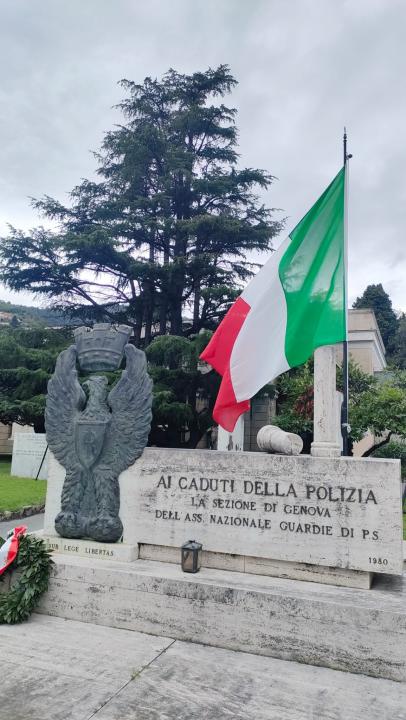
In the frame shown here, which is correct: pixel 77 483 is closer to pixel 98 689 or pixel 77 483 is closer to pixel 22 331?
pixel 98 689

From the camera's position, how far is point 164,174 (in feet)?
66.8

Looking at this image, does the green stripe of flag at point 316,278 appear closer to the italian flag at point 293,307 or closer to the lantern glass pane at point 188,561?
the italian flag at point 293,307

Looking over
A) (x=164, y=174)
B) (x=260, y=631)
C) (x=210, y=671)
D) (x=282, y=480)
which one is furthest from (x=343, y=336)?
(x=164, y=174)

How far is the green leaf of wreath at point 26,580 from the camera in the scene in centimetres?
533

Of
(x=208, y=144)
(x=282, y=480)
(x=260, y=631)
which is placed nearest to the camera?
(x=260, y=631)

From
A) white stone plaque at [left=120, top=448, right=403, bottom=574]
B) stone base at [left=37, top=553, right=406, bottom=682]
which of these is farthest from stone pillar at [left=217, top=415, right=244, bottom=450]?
stone base at [left=37, top=553, right=406, bottom=682]

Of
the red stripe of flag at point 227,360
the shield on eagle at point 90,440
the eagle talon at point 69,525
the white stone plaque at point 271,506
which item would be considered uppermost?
the red stripe of flag at point 227,360

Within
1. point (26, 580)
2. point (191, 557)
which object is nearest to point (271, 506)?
point (191, 557)

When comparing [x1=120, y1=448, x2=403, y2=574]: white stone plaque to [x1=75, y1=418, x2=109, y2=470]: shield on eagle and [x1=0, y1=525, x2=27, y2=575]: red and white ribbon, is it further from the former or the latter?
[x1=0, y1=525, x2=27, y2=575]: red and white ribbon

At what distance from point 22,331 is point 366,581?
53.7 feet

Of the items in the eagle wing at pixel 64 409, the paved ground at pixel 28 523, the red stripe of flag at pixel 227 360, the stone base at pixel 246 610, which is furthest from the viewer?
the paved ground at pixel 28 523

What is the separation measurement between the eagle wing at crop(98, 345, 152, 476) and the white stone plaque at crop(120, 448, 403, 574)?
16 cm

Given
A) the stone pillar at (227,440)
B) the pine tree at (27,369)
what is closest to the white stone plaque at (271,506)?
the stone pillar at (227,440)

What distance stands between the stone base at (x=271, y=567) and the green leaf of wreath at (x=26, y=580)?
115 cm
